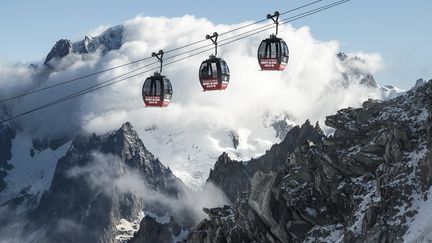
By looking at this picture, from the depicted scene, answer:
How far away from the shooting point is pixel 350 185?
74438 millimetres

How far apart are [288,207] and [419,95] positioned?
2041 cm

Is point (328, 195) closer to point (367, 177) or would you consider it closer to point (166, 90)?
point (367, 177)

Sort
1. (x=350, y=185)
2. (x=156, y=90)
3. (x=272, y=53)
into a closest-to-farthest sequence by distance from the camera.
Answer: (x=272, y=53) → (x=156, y=90) → (x=350, y=185)

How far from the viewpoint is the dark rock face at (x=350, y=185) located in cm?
6412

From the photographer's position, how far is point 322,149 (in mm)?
84562

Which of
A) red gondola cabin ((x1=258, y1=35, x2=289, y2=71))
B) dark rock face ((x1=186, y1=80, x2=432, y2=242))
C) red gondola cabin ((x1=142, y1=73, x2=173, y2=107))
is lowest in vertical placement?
dark rock face ((x1=186, y1=80, x2=432, y2=242))

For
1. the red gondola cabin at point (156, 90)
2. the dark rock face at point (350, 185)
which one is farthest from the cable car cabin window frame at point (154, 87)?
the dark rock face at point (350, 185)

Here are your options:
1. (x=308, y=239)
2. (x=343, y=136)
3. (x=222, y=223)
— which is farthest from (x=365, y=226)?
(x=222, y=223)

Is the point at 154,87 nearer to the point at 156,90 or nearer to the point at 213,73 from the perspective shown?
the point at 156,90

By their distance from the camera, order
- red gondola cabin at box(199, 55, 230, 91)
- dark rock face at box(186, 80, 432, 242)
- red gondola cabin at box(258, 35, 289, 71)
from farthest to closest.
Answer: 1. dark rock face at box(186, 80, 432, 242)
2. red gondola cabin at box(199, 55, 230, 91)
3. red gondola cabin at box(258, 35, 289, 71)

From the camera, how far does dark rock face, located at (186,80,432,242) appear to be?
6412 centimetres

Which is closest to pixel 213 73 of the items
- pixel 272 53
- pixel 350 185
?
pixel 272 53

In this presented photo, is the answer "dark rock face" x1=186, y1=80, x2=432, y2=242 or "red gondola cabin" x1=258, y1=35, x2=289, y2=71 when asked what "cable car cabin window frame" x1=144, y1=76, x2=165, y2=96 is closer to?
"red gondola cabin" x1=258, y1=35, x2=289, y2=71

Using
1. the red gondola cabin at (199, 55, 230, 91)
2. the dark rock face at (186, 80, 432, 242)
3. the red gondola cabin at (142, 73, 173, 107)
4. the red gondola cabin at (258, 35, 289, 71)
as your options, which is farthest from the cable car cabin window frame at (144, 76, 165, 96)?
the dark rock face at (186, 80, 432, 242)
